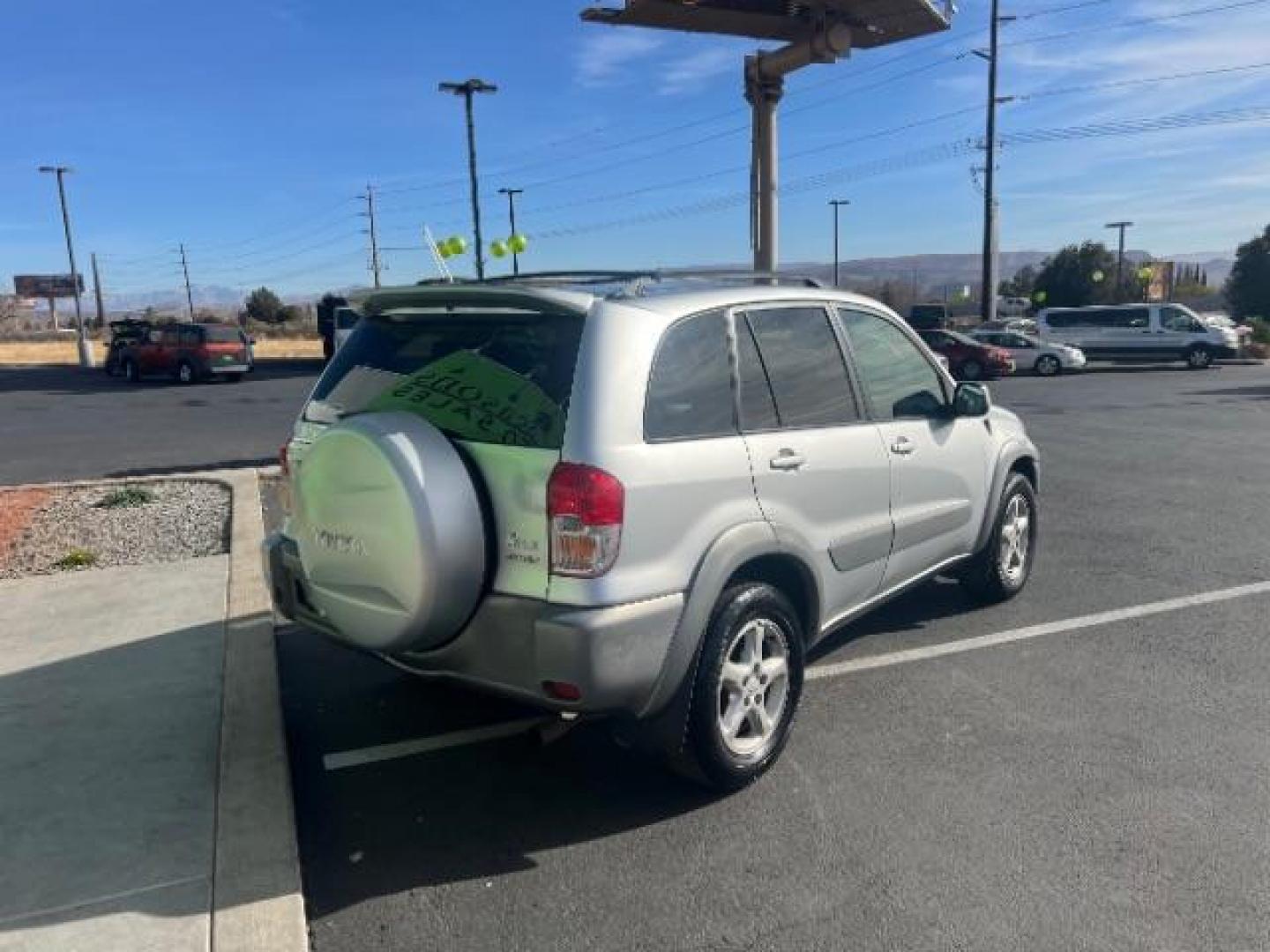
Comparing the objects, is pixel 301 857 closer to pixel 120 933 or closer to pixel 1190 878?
pixel 120 933

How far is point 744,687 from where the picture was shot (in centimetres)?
359

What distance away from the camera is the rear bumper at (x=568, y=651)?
3.01m

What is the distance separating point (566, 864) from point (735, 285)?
2.24m

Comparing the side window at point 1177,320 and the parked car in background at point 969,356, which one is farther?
the side window at point 1177,320

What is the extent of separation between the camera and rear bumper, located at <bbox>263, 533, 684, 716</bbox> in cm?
301

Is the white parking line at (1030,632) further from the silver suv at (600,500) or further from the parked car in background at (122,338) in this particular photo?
the parked car in background at (122,338)

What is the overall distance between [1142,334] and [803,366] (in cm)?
2978

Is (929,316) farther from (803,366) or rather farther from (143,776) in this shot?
(143,776)

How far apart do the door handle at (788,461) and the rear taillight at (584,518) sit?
820 millimetres

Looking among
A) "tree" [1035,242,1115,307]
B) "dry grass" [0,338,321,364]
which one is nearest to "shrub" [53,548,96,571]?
"dry grass" [0,338,321,364]

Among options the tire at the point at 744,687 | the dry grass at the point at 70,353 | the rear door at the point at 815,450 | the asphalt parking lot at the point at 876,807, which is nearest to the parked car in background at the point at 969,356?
the asphalt parking lot at the point at 876,807

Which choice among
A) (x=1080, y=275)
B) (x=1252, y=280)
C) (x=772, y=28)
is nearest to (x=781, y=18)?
(x=772, y=28)

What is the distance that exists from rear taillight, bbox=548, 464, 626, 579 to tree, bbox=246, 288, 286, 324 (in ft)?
273

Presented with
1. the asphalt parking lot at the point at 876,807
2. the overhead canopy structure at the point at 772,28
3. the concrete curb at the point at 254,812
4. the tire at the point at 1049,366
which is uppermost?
the overhead canopy structure at the point at 772,28
